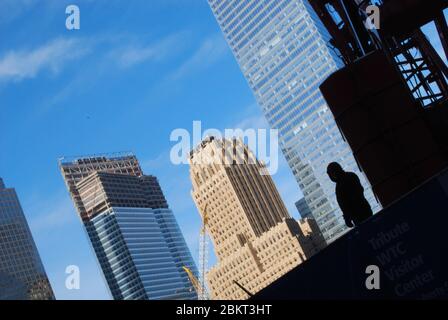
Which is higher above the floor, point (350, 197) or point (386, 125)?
point (386, 125)

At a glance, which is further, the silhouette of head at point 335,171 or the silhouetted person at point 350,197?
the silhouette of head at point 335,171

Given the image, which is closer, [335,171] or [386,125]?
[335,171]

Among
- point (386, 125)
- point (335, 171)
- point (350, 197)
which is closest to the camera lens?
point (350, 197)

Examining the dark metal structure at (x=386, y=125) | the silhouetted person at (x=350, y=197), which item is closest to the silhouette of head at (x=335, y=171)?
the silhouetted person at (x=350, y=197)

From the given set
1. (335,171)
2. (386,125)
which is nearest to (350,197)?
(335,171)

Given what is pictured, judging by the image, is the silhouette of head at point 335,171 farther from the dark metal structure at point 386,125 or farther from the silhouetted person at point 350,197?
the dark metal structure at point 386,125

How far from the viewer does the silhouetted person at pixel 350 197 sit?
10.3m

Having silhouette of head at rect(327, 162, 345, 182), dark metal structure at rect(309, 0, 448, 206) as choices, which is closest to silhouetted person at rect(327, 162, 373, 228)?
silhouette of head at rect(327, 162, 345, 182)

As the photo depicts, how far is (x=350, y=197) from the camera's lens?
1046cm

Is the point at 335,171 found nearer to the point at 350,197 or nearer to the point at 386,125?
the point at 350,197

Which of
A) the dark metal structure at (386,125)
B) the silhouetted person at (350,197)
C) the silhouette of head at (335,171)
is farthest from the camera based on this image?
the dark metal structure at (386,125)
